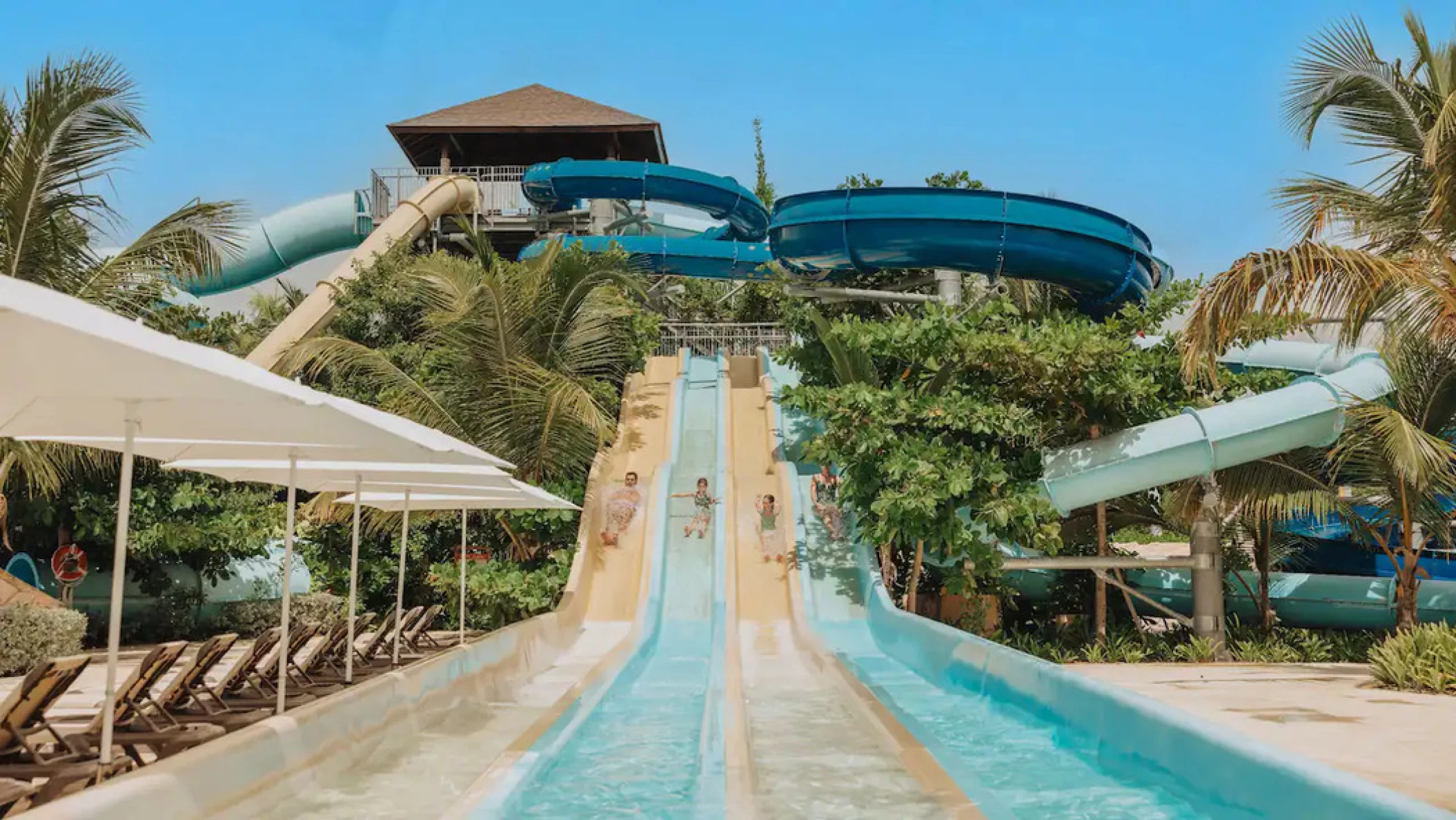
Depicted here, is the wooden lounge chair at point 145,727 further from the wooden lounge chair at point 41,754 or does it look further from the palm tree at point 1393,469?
the palm tree at point 1393,469

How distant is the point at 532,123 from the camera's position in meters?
35.2

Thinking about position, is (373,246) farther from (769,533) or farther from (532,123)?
(769,533)

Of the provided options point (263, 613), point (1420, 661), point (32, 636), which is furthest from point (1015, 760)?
point (263, 613)

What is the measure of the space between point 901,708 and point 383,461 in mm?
4628

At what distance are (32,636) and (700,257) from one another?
19697 mm

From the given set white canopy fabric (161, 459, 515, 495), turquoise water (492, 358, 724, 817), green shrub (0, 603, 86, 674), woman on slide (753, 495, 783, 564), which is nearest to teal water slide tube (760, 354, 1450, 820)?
turquoise water (492, 358, 724, 817)

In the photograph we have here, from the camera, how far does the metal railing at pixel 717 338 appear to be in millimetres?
30219

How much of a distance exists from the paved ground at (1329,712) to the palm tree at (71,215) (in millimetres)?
10257

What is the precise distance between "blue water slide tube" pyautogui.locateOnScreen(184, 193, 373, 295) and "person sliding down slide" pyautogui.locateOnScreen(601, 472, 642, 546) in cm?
1751

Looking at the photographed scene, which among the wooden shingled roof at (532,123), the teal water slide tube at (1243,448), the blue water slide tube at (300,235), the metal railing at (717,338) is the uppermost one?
the wooden shingled roof at (532,123)

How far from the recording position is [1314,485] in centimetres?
1448

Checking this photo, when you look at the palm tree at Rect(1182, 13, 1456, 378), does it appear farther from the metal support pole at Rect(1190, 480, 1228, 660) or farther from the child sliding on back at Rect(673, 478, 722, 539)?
the child sliding on back at Rect(673, 478, 722, 539)

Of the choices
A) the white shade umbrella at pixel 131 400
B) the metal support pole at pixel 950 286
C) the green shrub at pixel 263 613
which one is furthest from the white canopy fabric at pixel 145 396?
the metal support pole at pixel 950 286

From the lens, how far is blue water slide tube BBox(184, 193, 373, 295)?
32.7m
